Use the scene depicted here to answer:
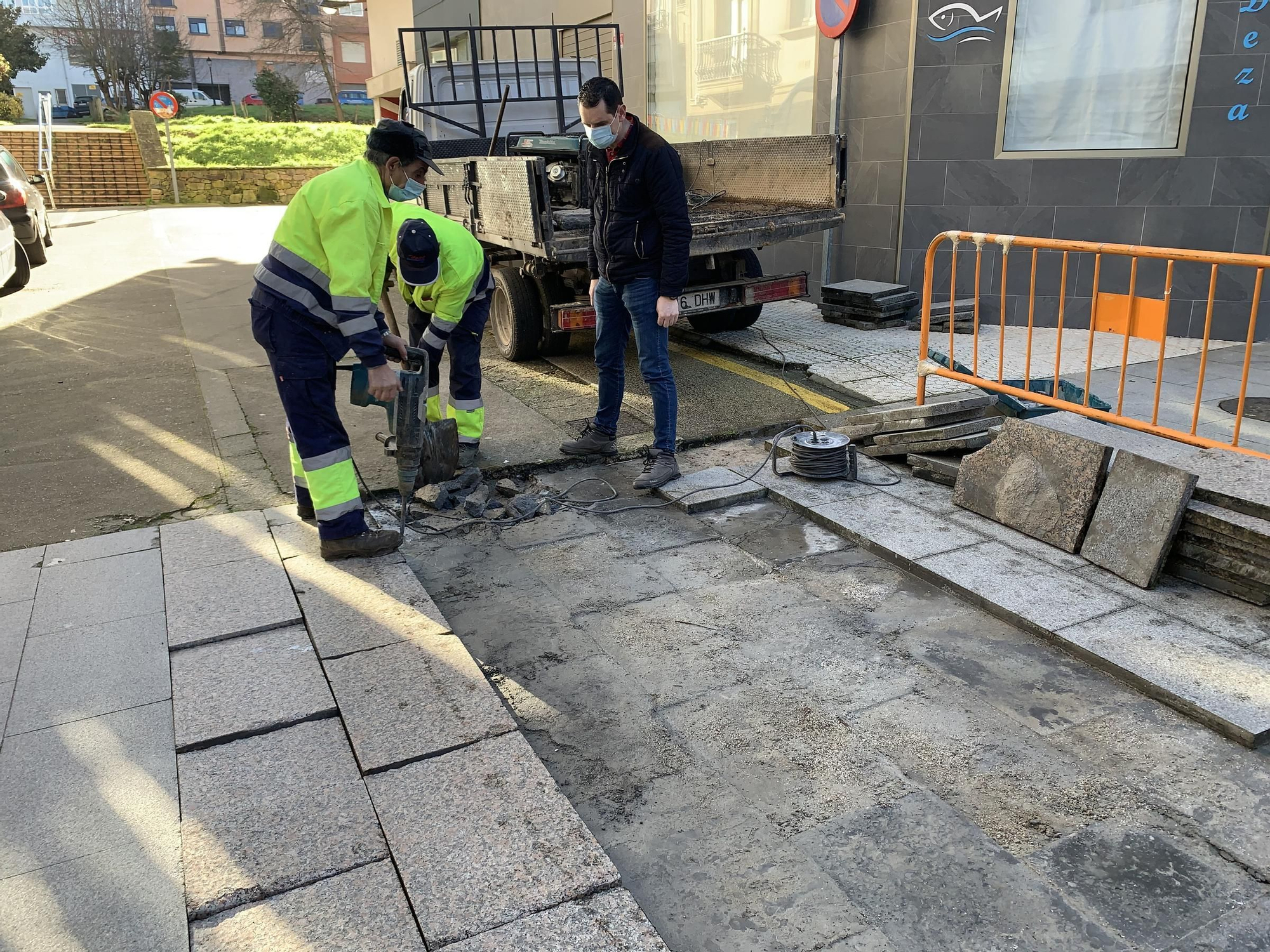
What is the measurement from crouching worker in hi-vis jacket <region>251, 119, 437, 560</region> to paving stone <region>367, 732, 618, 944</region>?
159 centimetres

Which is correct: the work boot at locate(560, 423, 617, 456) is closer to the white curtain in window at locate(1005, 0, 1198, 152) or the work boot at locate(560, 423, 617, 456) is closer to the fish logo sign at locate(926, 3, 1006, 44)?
the white curtain in window at locate(1005, 0, 1198, 152)

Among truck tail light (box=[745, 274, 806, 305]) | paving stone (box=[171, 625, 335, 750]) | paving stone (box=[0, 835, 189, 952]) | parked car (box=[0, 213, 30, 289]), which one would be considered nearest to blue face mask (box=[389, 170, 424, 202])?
paving stone (box=[171, 625, 335, 750])

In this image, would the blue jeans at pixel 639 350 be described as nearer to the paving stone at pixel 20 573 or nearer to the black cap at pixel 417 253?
the black cap at pixel 417 253

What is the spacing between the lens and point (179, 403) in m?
6.65

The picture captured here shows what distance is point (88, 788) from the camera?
8.59 feet

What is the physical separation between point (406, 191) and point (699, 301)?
10.5 feet

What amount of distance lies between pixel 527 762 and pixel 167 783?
3.37 ft

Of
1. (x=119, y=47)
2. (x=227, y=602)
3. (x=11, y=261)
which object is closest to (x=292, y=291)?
(x=227, y=602)

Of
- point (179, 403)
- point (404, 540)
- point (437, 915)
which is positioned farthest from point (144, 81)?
point (437, 915)

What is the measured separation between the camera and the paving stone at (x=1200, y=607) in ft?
11.1

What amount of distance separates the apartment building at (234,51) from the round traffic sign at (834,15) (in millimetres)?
48208

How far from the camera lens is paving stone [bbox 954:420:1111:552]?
4012mm

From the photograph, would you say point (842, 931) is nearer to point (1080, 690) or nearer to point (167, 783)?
point (1080, 690)

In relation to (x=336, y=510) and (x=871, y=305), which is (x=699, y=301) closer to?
(x=871, y=305)
